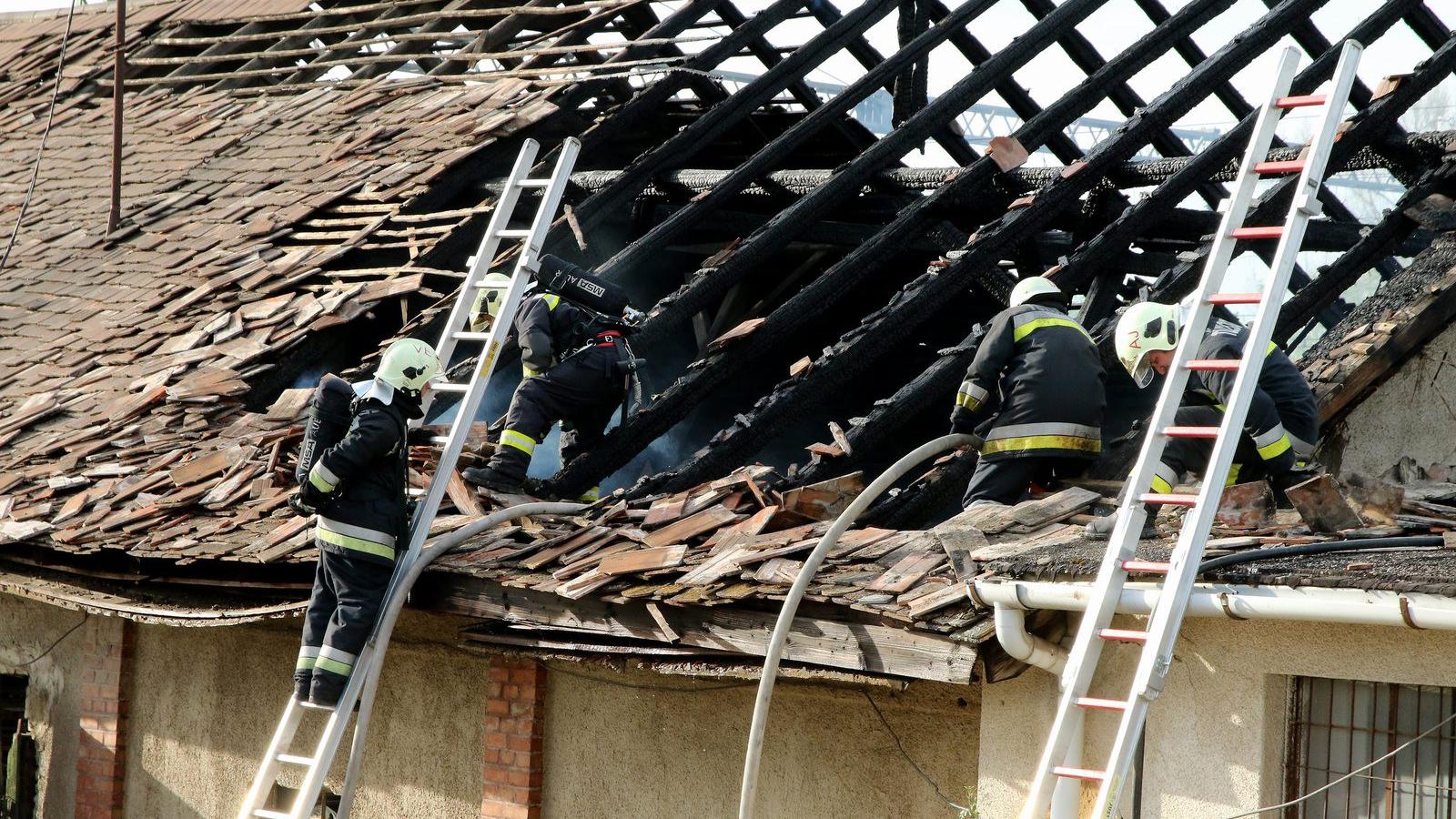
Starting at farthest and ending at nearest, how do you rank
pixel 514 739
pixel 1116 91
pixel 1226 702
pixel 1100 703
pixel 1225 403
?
pixel 1116 91 < pixel 514 739 < pixel 1225 403 < pixel 1226 702 < pixel 1100 703

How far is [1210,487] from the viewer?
5.31m

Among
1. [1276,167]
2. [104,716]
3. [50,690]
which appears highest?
[1276,167]

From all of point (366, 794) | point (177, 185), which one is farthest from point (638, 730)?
point (177, 185)

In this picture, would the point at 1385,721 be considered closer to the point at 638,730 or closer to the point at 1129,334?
the point at 1129,334

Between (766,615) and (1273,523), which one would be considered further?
(766,615)

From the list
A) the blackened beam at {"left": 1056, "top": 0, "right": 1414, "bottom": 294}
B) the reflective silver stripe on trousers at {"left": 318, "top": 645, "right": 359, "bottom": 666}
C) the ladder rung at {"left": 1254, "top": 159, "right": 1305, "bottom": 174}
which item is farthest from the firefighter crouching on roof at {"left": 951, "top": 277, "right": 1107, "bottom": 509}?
the reflective silver stripe on trousers at {"left": 318, "top": 645, "right": 359, "bottom": 666}

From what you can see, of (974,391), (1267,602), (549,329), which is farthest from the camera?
(549,329)

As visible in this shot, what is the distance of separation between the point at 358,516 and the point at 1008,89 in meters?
8.57

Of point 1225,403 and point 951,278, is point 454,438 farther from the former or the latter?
point 1225,403

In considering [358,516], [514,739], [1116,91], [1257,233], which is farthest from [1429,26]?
[358,516]

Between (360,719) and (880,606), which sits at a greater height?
(880,606)

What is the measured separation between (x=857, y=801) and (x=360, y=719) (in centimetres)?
216

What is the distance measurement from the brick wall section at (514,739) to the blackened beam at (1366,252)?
436 cm

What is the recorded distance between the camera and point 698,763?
24.7 feet
